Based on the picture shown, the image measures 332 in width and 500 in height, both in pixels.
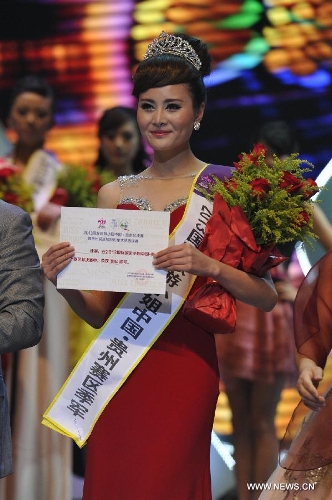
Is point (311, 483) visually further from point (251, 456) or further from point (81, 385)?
point (251, 456)

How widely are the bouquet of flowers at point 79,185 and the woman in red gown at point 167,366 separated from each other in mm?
1547

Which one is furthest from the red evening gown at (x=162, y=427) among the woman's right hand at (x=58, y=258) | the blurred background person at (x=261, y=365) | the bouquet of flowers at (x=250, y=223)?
the blurred background person at (x=261, y=365)

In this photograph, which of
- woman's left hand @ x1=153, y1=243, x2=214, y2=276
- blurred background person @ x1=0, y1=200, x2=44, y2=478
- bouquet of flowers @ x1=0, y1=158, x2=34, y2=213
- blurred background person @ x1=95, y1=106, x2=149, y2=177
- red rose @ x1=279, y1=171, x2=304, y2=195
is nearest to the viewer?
blurred background person @ x1=0, y1=200, x2=44, y2=478

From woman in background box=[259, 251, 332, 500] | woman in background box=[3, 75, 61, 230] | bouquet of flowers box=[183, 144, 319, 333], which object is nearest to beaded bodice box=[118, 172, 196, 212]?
bouquet of flowers box=[183, 144, 319, 333]

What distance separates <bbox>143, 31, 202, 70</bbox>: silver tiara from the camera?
9.07 feet

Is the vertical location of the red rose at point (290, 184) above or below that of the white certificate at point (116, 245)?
above

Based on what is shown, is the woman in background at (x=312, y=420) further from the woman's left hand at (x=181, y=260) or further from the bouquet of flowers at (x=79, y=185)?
the bouquet of flowers at (x=79, y=185)

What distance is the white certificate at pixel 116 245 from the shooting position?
2.43 meters

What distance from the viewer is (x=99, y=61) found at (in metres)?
4.43

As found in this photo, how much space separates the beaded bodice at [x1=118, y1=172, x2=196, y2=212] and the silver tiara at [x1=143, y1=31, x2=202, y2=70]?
0.34m

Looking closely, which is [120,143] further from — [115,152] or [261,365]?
[261,365]

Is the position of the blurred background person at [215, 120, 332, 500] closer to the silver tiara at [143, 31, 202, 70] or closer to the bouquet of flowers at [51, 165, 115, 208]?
the bouquet of flowers at [51, 165, 115, 208]

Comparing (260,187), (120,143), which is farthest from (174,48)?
(120,143)

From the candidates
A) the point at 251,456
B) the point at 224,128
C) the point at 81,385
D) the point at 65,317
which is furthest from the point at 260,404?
the point at 81,385
